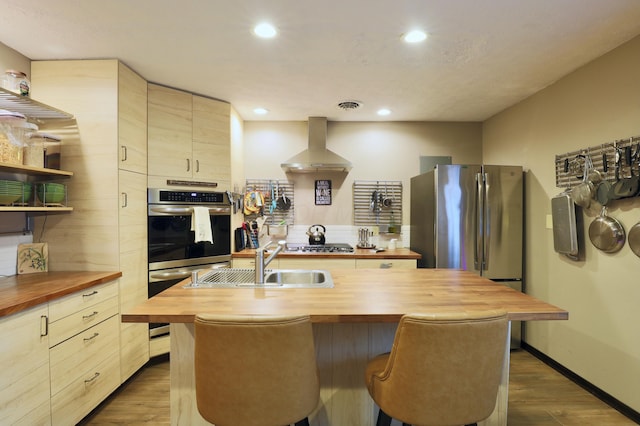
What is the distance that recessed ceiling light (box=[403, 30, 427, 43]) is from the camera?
196 cm

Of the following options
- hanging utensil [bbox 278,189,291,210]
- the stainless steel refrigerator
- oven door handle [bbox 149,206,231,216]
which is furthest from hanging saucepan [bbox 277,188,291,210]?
the stainless steel refrigerator

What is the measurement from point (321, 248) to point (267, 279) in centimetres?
159

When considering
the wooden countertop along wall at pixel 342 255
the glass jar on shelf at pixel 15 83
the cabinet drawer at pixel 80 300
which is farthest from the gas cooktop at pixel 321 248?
the glass jar on shelf at pixel 15 83

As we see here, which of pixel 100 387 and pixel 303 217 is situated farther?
pixel 303 217

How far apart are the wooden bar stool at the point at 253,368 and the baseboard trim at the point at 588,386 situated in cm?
233

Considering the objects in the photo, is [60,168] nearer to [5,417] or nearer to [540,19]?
[5,417]

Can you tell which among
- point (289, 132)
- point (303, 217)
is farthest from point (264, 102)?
point (303, 217)

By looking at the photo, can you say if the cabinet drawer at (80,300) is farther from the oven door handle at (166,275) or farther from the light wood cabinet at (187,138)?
the light wood cabinet at (187,138)

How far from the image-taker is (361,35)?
199cm

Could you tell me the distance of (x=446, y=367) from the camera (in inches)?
42.6

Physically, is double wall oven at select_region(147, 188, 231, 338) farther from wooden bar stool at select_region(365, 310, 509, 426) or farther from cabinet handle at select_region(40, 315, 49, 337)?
wooden bar stool at select_region(365, 310, 509, 426)

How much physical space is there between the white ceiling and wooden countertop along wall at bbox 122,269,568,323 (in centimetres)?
154

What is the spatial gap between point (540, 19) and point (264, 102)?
2.31 metres

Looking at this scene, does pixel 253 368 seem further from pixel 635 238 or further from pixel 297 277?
pixel 635 238
